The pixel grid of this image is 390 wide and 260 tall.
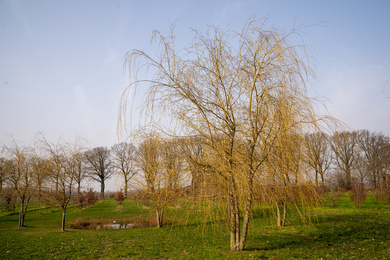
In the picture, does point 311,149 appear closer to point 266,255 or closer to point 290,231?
point 266,255

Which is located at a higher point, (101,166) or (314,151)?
(101,166)

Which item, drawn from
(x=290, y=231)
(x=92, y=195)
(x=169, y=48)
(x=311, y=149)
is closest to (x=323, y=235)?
(x=290, y=231)

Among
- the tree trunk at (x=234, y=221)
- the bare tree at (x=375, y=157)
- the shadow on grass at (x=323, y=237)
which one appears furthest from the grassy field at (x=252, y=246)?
the bare tree at (x=375, y=157)

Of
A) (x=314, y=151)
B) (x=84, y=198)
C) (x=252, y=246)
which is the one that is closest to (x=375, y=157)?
(x=252, y=246)

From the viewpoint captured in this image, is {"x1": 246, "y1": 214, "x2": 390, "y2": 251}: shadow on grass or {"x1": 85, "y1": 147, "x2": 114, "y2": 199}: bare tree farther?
{"x1": 85, "y1": 147, "x2": 114, "y2": 199}: bare tree

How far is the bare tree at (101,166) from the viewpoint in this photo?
45.4 m

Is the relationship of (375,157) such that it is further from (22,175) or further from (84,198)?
(84,198)

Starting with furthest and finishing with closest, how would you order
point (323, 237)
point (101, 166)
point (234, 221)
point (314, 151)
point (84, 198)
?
1. point (101, 166)
2. point (84, 198)
3. point (323, 237)
4. point (234, 221)
5. point (314, 151)

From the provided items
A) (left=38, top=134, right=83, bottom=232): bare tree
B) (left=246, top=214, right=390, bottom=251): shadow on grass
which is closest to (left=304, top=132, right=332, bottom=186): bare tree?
(left=246, top=214, right=390, bottom=251): shadow on grass

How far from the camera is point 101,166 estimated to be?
4641 cm

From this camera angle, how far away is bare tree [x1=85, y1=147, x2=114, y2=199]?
149 feet

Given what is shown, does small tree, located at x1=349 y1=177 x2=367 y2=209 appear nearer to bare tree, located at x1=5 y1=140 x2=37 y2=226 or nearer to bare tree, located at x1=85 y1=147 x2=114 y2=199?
bare tree, located at x1=5 y1=140 x2=37 y2=226

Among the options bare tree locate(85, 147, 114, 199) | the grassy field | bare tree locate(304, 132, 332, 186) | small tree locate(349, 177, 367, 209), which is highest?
bare tree locate(85, 147, 114, 199)

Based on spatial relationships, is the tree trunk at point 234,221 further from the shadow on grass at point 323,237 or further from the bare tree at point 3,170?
the bare tree at point 3,170
